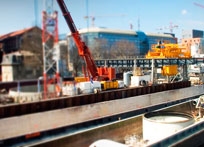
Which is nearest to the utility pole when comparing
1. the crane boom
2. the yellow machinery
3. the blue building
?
the crane boom

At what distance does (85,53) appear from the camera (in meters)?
22.6

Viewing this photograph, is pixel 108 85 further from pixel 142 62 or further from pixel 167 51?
pixel 142 62

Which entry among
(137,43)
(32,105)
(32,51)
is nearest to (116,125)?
(32,105)

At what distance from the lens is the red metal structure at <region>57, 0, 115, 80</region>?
801 inches

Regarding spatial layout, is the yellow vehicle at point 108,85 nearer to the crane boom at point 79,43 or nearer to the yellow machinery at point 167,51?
the crane boom at point 79,43

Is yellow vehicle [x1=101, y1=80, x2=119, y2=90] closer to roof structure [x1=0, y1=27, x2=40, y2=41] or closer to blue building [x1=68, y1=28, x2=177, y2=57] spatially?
roof structure [x1=0, y1=27, x2=40, y2=41]

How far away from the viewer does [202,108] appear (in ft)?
58.5

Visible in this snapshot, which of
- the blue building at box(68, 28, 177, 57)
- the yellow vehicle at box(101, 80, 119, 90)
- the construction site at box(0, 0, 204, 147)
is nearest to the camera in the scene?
the construction site at box(0, 0, 204, 147)

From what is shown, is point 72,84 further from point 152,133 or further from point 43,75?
point 152,133

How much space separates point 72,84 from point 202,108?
9.63m

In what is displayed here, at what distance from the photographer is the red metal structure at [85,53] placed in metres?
20.4

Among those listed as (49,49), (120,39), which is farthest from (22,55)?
(120,39)

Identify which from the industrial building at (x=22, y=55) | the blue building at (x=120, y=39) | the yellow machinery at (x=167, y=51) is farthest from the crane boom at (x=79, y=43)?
the blue building at (x=120, y=39)

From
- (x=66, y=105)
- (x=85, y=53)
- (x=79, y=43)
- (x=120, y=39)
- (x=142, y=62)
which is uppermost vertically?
(x=120, y=39)
